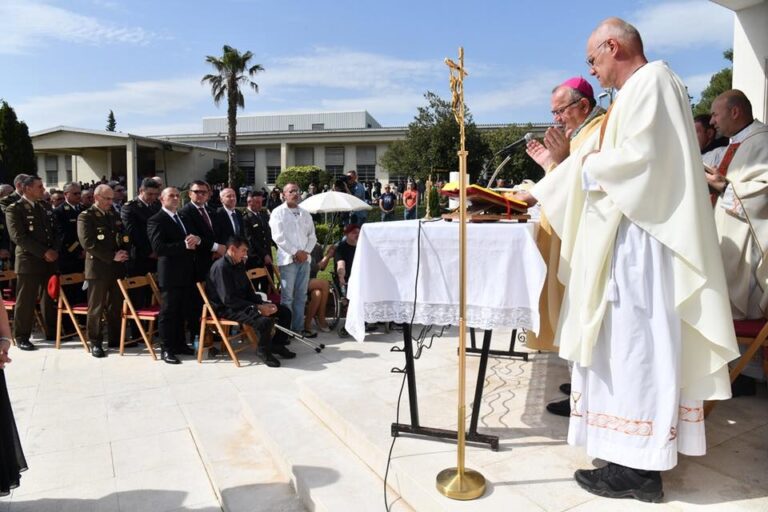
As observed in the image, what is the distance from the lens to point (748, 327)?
3.39 metres

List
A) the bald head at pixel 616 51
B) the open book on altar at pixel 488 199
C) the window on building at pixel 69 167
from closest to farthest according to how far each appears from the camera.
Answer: the bald head at pixel 616 51
the open book on altar at pixel 488 199
the window on building at pixel 69 167

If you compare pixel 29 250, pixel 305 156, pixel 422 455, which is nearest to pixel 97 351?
pixel 29 250

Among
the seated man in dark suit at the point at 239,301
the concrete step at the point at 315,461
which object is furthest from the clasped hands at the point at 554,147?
the seated man in dark suit at the point at 239,301

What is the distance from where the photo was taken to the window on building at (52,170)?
37.4 meters

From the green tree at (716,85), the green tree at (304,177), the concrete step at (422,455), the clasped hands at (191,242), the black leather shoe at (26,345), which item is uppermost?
the green tree at (716,85)

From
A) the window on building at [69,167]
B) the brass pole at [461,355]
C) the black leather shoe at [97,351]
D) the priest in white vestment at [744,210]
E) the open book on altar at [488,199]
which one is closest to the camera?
the brass pole at [461,355]

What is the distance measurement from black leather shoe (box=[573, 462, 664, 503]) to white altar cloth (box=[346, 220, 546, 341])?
732 mm

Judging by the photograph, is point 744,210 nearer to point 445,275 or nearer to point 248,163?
point 445,275

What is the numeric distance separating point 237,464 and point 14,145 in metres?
26.5

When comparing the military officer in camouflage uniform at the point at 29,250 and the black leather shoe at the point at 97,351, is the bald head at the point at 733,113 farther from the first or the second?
the military officer in camouflage uniform at the point at 29,250

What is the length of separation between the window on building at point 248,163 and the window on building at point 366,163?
8018 mm

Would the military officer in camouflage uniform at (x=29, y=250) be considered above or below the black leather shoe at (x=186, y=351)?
above

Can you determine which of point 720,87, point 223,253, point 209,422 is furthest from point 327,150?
point 209,422

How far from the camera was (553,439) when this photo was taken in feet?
10.6
